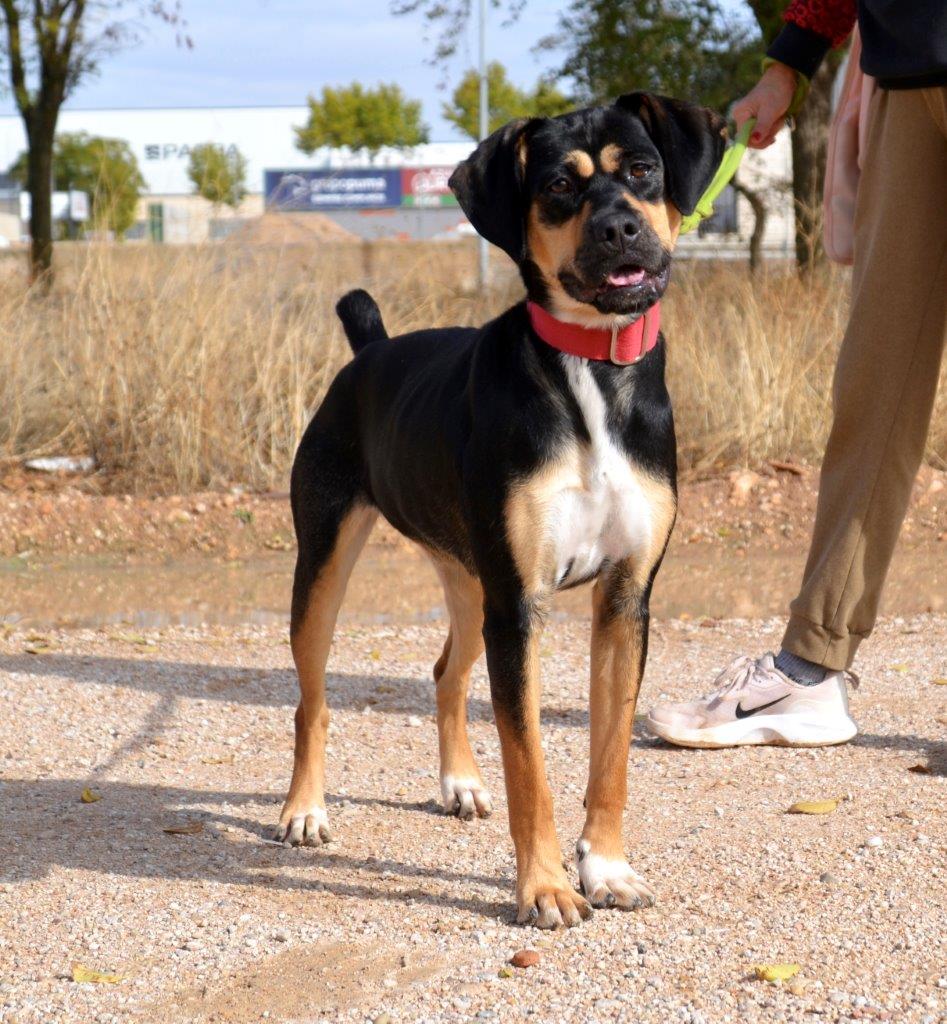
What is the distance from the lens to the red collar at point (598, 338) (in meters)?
3.18

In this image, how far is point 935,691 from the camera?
5.09 meters

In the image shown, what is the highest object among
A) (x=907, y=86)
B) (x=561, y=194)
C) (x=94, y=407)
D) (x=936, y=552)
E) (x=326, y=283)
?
(x=907, y=86)

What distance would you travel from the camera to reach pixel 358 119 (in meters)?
66.4

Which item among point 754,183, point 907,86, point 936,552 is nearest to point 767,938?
point 907,86

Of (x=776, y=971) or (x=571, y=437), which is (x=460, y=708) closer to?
(x=571, y=437)

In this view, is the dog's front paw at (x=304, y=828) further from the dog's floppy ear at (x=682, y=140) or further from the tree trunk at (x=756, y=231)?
the tree trunk at (x=756, y=231)

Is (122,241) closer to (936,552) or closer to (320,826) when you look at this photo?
(936,552)

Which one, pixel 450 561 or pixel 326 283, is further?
pixel 326 283

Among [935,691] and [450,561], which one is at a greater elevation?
[450,561]

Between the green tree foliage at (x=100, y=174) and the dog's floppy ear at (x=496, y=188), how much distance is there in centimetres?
559

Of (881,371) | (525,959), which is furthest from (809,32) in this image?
(525,959)

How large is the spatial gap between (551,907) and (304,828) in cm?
97

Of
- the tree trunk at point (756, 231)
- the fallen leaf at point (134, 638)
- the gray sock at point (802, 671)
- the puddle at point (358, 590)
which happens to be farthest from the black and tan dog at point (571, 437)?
the tree trunk at point (756, 231)

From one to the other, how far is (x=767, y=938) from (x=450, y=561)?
1.34 metres
